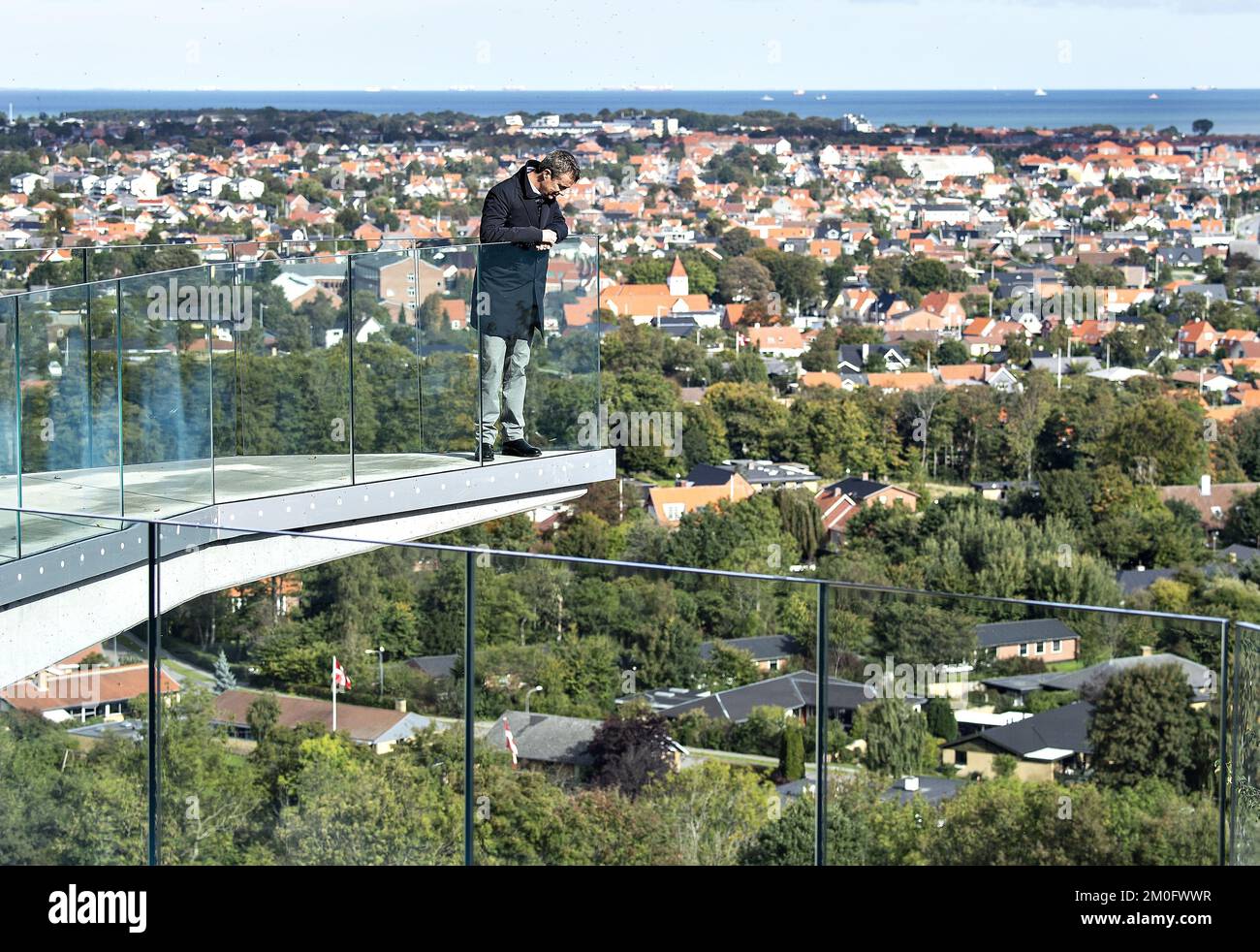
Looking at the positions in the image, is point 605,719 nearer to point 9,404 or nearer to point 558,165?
point 9,404

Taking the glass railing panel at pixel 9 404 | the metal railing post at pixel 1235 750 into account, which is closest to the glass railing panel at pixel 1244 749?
the metal railing post at pixel 1235 750

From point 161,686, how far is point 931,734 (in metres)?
1.97

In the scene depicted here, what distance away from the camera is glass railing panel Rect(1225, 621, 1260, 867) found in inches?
139

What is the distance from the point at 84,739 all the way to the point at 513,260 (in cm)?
437

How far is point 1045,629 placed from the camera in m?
3.38

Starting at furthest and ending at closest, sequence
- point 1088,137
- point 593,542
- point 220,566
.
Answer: point 1088,137 < point 593,542 < point 220,566

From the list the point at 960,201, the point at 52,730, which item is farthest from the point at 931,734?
the point at 960,201

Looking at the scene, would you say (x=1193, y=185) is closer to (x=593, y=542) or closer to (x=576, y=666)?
(x=593, y=542)

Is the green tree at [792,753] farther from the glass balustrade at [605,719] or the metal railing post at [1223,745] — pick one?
the metal railing post at [1223,745]

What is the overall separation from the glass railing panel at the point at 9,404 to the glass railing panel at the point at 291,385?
1467 mm

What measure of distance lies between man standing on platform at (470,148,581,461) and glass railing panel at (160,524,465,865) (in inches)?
153

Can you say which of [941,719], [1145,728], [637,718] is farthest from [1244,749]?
[637,718]

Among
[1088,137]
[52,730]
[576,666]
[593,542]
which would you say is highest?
[1088,137]

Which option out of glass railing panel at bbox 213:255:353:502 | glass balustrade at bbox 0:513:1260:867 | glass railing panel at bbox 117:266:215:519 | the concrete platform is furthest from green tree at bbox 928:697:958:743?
glass railing panel at bbox 213:255:353:502
